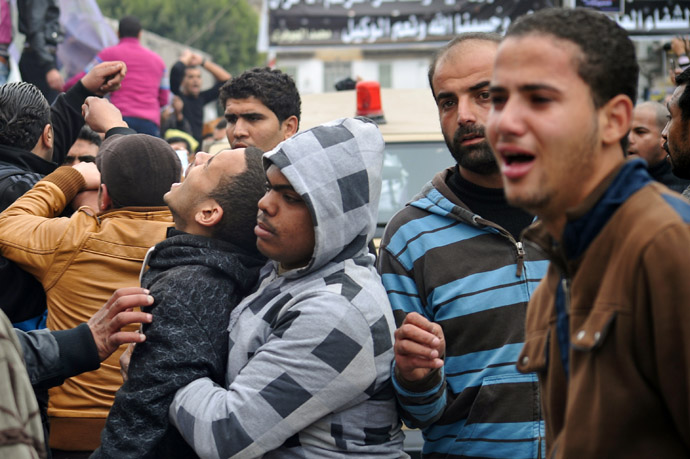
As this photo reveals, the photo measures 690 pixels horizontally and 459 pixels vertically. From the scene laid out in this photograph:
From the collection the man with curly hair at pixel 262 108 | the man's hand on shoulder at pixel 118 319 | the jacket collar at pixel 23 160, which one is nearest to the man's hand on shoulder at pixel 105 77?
the jacket collar at pixel 23 160

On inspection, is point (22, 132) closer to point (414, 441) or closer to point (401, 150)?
point (414, 441)

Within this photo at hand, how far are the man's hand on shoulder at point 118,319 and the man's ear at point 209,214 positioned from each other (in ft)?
1.04

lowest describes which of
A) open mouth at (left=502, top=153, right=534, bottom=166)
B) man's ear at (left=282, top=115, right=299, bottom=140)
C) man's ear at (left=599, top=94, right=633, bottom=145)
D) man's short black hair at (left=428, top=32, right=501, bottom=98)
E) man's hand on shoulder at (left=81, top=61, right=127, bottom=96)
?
man's ear at (left=282, top=115, right=299, bottom=140)

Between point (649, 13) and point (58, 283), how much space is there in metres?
10.8

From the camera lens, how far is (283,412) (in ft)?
6.91

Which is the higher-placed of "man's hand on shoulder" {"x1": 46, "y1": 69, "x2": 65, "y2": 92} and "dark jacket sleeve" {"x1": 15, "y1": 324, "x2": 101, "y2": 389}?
"man's hand on shoulder" {"x1": 46, "y1": 69, "x2": 65, "y2": 92}

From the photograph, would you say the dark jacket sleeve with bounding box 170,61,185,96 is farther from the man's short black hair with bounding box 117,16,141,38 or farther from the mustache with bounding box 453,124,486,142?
the mustache with bounding box 453,124,486,142

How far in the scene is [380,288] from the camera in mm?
2363

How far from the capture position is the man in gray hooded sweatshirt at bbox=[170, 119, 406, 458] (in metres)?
2.12

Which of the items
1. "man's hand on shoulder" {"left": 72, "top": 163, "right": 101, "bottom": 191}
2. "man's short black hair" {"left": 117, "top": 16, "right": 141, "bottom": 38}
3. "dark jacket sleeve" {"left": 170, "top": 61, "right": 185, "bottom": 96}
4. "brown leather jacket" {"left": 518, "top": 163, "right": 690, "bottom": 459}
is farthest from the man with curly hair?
"dark jacket sleeve" {"left": 170, "top": 61, "right": 185, "bottom": 96}

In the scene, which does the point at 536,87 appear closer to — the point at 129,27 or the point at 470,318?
Answer: the point at 470,318

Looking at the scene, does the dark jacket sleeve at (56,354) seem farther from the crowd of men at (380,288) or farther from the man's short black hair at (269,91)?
the man's short black hair at (269,91)

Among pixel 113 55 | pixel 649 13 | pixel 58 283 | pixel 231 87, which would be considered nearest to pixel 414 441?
pixel 58 283

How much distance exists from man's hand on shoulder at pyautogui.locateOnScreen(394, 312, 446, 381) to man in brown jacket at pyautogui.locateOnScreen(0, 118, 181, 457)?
1.10 meters
